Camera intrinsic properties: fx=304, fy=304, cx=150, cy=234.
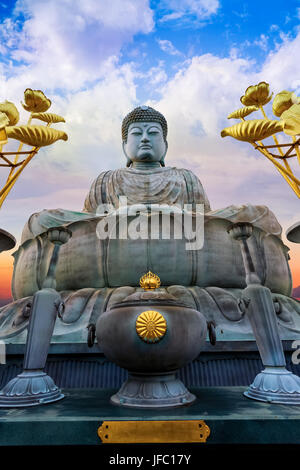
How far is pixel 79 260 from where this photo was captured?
398cm

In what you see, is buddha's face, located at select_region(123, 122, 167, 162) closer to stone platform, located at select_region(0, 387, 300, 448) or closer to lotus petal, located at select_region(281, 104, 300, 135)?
lotus petal, located at select_region(281, 104, 300, 135)

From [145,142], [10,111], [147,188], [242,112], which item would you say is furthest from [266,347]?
[145,142]

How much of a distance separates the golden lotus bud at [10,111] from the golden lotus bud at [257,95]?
240 cm

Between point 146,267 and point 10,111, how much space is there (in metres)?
2.23

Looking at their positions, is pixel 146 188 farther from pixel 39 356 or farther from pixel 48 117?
pixel 39 356

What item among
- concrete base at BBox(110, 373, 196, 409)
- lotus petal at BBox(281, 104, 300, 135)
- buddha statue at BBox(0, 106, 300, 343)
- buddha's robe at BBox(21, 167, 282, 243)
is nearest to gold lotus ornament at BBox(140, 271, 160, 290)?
concrete base at BBox(110, 373, 196, 409)

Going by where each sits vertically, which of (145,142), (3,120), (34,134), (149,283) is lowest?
(149,283)

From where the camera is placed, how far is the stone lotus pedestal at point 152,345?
1.76 metres

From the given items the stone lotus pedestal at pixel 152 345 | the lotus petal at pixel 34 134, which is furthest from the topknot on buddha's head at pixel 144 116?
the stone lotus pedestal at pixel 152 345

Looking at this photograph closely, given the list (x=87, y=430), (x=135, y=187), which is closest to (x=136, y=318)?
(x=87, y=430)

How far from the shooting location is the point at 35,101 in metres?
3.50

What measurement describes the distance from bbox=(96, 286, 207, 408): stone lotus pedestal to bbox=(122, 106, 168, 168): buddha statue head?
469 centimetres

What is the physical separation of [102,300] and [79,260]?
720mm

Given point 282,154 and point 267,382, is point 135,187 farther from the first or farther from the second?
point 267,382
